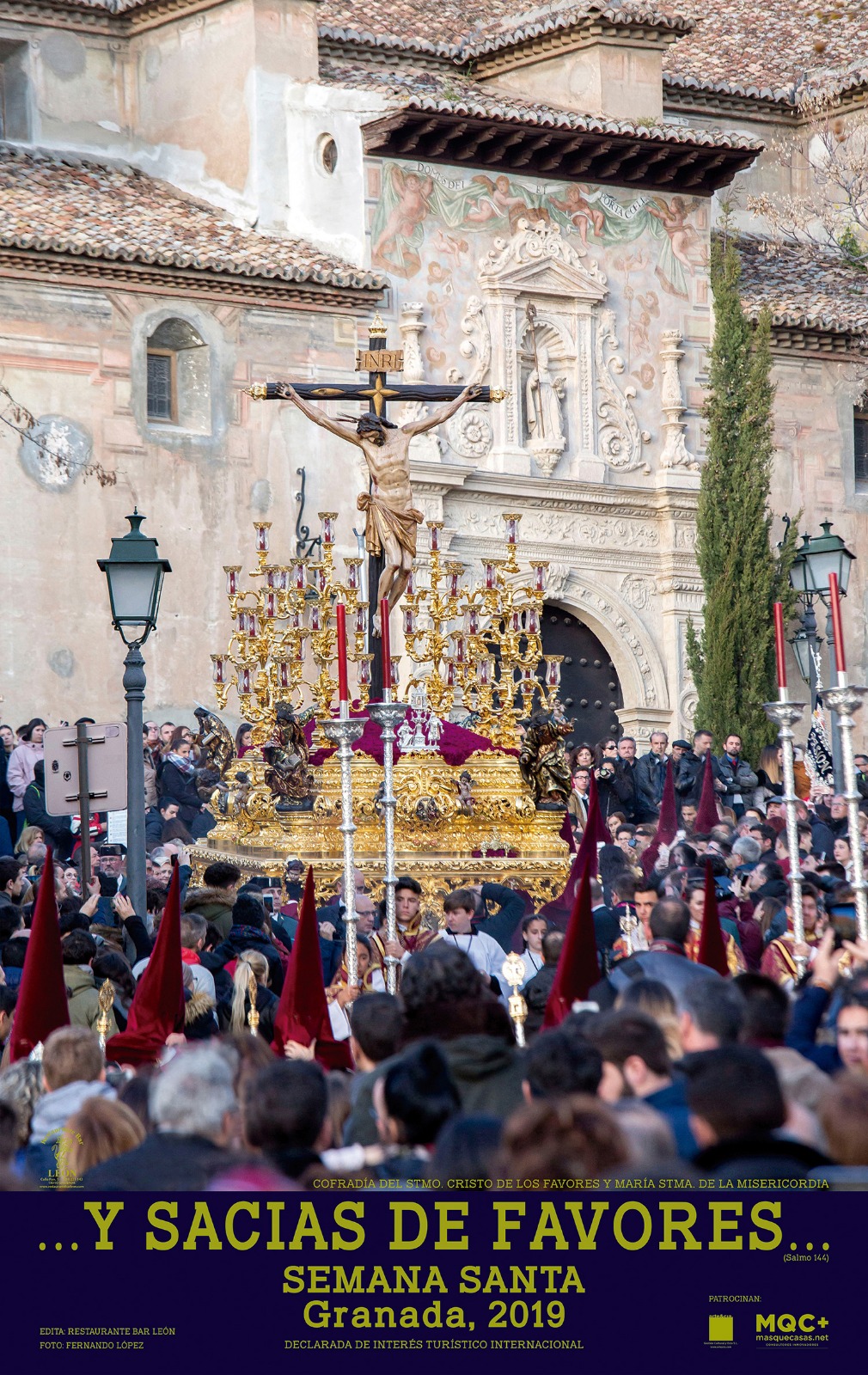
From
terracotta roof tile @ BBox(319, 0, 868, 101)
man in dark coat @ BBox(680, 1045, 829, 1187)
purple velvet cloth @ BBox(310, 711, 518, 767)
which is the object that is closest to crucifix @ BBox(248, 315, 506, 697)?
purple velvet cloth @ BBox(310, 711, 518, 767)

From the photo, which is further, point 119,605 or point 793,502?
point 793,502

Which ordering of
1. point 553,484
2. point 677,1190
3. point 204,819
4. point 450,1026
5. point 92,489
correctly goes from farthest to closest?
point 553,484
point 92,489
point 204,819
point 450,1026
point 677,1190

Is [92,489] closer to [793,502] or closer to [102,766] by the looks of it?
[793,502]

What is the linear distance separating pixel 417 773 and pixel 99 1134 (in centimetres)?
1044

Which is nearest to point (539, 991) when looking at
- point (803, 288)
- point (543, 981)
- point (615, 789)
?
point (543, 981)

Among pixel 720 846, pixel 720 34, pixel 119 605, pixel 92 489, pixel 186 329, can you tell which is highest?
pixel 720 34

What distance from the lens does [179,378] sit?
1070 inches

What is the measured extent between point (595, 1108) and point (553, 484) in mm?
22890

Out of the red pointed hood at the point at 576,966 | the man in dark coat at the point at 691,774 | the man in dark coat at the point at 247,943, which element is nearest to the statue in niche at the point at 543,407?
the man in dark coat at the point at 691,774

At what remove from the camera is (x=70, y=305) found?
26.2 meters

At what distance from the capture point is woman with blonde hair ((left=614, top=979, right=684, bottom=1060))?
7734 millimetres

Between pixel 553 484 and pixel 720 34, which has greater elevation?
pixel 720 34

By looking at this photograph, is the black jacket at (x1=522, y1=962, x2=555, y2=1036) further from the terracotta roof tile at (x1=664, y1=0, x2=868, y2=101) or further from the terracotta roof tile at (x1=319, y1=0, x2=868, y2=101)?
the terracotta roof tile at (x1=664, y1=0, x2=868, y2=101)

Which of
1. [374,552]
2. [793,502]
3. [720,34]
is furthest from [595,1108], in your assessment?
[720,34]
